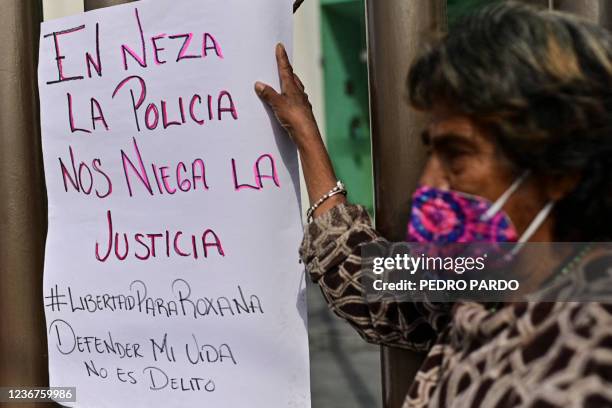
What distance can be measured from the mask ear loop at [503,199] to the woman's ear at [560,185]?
0.03 meters

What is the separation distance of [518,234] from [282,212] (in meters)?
0.46

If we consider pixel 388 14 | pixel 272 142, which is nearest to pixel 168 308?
pixel 272 142

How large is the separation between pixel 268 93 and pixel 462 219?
1.45 feet

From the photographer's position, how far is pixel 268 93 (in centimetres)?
122

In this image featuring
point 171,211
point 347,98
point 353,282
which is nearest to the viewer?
point 353,282

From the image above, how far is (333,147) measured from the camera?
8234mm

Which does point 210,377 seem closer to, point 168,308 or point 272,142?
point 168,308

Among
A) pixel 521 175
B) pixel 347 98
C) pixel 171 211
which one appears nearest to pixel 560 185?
pixel 521 175

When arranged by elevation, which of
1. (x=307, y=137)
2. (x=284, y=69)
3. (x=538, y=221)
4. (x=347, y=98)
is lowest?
(x=538, y=221)

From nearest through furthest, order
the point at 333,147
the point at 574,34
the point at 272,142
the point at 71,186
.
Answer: the point at 574,34
the point at 272,142
the point at 71,186
the point at 333,147

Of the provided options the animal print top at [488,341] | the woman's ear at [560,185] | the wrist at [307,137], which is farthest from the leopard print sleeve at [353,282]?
the woman's ear at [560,185]

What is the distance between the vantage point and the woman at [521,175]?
814 mm

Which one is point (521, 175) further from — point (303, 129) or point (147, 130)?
point (147, 130)

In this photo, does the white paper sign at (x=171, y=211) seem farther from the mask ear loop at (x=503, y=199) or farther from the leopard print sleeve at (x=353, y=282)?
the mask ear loop at (x=503, y=199)
